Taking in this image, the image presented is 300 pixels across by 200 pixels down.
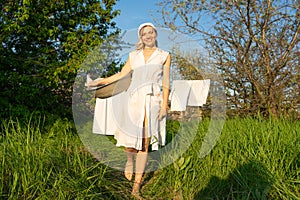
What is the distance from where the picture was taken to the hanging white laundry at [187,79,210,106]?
2.84 m

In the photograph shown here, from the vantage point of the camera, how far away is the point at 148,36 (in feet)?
7.75

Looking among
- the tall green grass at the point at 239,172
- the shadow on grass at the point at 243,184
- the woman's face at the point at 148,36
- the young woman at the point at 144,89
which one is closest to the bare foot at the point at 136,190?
the tall green grass at the point at 239,172

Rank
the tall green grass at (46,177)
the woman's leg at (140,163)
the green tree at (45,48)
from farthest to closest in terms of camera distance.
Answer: the green tree at (45,48), the woman's leg at (140,163), the tall green grass at (46,177)

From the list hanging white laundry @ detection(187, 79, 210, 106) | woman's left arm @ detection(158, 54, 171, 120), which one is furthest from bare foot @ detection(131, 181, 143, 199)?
hanging white laundry @ detection(187, 79, 210, 106)

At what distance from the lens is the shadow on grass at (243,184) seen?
2.28 metres

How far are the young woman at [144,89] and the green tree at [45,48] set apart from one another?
2450 mm

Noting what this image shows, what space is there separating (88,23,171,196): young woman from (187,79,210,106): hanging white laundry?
1.70ft

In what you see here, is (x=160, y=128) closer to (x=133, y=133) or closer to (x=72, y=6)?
(x=133, y=133)

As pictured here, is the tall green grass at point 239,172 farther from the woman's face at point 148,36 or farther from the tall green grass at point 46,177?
the woman's face at point 148,36

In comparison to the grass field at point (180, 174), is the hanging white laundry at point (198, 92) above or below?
above

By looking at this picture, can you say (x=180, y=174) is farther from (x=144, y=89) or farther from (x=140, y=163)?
(x=144, y=89)

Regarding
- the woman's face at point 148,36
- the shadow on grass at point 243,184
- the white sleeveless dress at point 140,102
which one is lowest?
the shadow on grass at point 243,184


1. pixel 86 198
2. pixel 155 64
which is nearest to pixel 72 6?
pixel 155 64

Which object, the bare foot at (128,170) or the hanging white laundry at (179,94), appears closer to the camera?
the hanging white laundry at (179,94)
